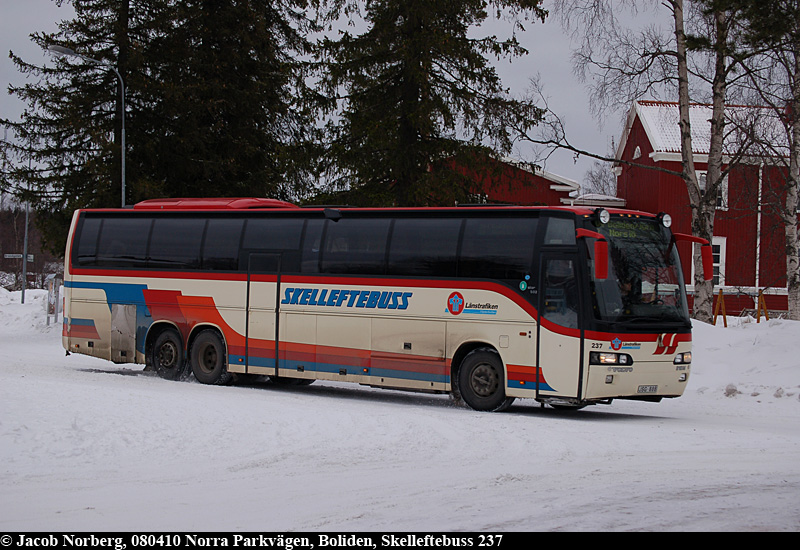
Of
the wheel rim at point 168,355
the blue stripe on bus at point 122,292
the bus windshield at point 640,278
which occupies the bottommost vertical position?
the wheel rim at point 168,355

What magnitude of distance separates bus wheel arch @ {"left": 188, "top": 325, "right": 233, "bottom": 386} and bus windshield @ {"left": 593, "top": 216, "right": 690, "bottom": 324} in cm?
813

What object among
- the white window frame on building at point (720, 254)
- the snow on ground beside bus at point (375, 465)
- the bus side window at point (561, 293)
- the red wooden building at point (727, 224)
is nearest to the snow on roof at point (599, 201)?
the red wooden building at point (727, 224)

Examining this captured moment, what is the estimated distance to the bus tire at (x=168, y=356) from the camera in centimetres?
2033

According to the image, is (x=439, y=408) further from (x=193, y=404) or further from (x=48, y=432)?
(x=48, y=432)

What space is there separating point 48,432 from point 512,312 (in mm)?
7533

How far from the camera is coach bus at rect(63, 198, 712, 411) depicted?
15047 millimetres

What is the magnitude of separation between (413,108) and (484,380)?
14.3 metres

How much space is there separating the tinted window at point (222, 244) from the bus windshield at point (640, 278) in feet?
24.7

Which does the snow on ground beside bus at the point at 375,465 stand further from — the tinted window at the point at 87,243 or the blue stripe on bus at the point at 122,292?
the tinted window at the point at 87,243

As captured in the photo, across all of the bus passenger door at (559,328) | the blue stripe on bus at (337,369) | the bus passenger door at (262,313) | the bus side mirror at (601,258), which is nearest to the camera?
the bus side mirror at (601,258)

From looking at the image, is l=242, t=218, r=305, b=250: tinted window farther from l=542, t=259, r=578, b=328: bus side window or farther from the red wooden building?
the red wooden building

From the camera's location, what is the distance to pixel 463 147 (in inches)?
1169

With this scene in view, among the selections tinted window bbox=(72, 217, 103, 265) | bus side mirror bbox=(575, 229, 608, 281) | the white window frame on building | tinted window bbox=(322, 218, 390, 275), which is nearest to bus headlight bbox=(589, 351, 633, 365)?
bus side mirror bbox=(575, 229, 608, 281)

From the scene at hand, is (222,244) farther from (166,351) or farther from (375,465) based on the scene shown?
(375,465)
